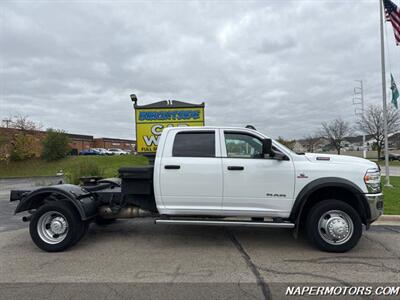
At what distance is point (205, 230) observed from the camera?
5961 millimetres

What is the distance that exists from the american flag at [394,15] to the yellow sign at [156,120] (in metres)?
8.33

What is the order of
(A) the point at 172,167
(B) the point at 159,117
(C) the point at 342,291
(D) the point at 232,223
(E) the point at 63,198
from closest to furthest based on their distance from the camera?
(C) the point at 342,291, (D) the point at 232,223, (A) the point at 172,167, (E) the point at 63,198, (B) the point at 159,117

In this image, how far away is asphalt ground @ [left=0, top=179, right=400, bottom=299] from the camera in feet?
11.3

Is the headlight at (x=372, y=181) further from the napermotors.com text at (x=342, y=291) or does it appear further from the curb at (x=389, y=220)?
the curb at (x=389, y=220)

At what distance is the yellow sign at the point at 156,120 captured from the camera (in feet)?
37.9

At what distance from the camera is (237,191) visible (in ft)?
15.7

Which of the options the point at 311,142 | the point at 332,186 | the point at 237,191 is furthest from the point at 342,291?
the point at 311,142

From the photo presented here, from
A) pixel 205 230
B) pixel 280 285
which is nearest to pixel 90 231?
pixel 205 230

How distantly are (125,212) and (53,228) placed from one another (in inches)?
48.9

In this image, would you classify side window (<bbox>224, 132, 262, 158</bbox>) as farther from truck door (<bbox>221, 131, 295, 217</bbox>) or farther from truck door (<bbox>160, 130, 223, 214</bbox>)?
truck door (<bbox>160, 130, 223, 214</bbox>)

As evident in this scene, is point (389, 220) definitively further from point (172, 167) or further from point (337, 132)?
point (337, 132)

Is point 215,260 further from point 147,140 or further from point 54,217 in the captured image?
point 147,140

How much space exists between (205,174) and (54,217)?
281cm

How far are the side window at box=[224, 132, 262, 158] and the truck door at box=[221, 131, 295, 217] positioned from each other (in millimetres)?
71
